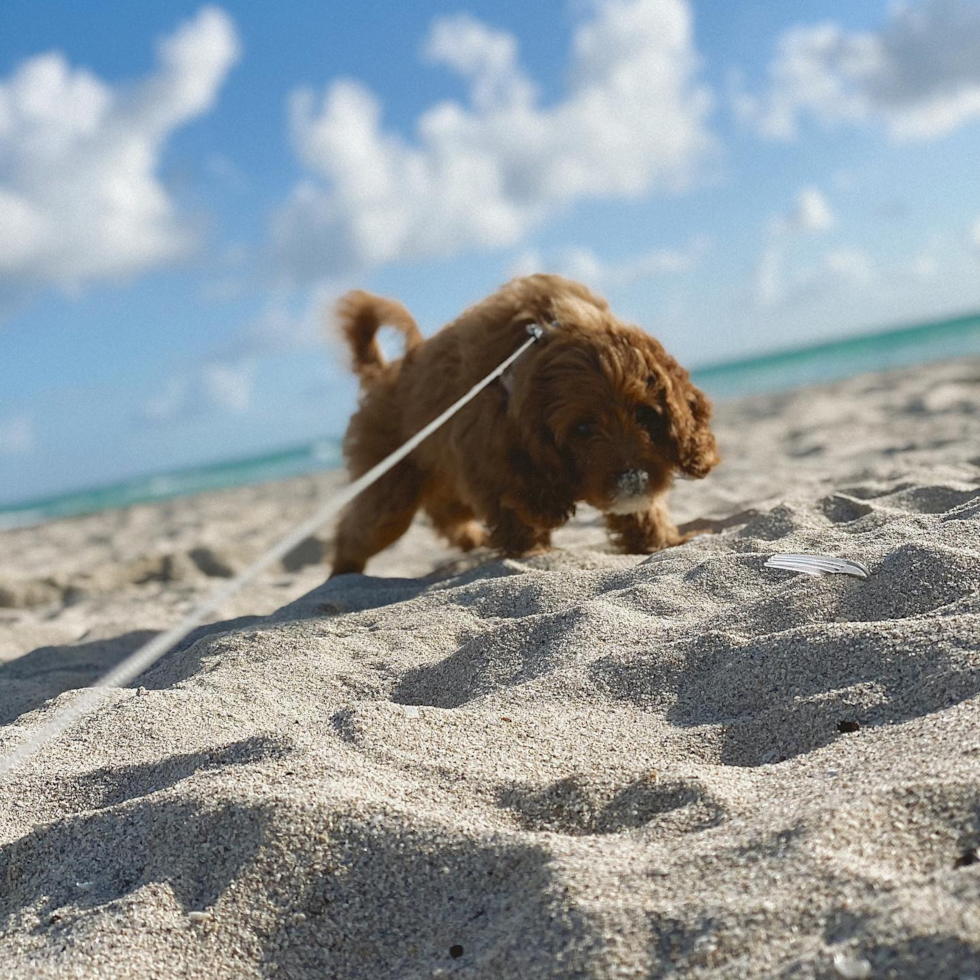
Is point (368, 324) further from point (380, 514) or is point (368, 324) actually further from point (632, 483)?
point (632, 483)

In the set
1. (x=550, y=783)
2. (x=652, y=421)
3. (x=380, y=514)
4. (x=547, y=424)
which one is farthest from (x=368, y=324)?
(x=550, y=783)

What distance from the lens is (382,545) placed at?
15.9 feet

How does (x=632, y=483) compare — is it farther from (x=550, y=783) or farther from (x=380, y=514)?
(x=550, y=783)

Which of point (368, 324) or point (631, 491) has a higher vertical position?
point (368, 324)

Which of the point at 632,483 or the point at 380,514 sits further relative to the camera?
the point at 380,514

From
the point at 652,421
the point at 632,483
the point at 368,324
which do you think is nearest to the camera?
the point at 632,483

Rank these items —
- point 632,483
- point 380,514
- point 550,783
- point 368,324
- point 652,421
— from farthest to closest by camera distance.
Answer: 1. point 368,324
2. point 380,514
3. point 652,421
4. point 632,483
5. point 550,783

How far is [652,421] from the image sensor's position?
3914mm

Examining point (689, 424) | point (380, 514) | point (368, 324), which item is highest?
point (368, 324)

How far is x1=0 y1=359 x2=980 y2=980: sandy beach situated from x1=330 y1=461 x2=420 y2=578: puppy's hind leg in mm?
1094

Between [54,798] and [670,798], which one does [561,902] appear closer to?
[670,798]

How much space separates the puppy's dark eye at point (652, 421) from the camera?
152 inches

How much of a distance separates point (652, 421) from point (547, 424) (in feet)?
1.41

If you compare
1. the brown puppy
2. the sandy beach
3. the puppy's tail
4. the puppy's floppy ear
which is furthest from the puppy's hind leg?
the puppy's floppy ear
